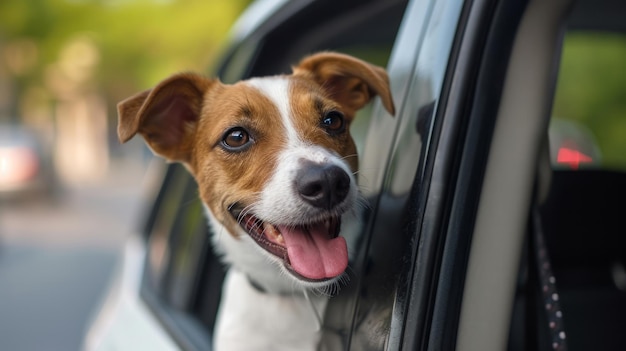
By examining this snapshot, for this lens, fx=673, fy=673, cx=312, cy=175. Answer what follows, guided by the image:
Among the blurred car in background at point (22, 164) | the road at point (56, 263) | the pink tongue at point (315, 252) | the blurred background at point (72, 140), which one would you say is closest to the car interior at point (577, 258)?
the pink tongue at point (315, 252)

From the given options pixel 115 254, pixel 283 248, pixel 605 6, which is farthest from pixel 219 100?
pixel 115 254

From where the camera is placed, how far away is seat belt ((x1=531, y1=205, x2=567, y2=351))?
5.15 ft

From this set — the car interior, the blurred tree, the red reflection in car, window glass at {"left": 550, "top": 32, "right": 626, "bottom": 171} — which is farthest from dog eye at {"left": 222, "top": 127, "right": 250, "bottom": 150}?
the blurred tree

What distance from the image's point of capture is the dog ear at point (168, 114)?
2.02m

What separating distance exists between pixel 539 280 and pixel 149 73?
14.1 metres

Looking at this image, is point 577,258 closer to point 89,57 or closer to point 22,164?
point 22,164

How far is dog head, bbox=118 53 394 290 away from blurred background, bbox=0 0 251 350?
9.3 inches

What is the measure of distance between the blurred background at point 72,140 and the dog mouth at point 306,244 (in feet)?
2.34

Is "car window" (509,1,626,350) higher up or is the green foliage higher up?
the green foliage

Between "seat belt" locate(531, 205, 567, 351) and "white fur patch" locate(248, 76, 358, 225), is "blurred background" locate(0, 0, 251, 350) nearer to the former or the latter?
"white fur patch" locate(248, 76, 358, 225)

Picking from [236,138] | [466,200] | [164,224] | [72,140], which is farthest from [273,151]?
[72,140]

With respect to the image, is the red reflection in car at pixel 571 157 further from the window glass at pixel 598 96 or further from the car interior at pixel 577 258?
the window glass at pixel 598 96

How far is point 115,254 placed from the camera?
Answer: 38.2 ft

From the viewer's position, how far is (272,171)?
191cm
